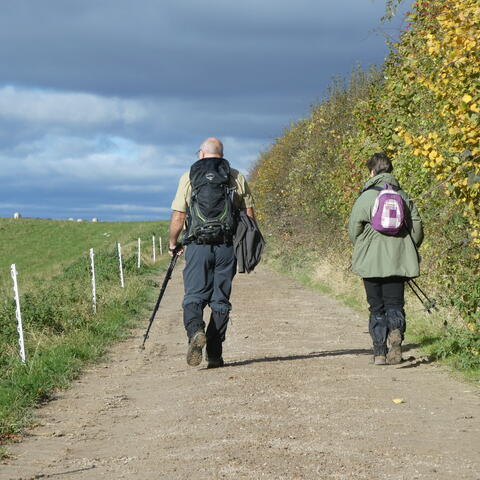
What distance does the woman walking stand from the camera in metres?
8.99

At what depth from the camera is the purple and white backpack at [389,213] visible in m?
8.88

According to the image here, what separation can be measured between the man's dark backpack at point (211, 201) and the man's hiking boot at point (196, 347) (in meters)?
0.99

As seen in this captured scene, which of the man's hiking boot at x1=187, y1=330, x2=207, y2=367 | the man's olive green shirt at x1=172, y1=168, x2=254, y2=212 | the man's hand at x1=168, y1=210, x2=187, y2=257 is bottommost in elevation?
the man's hiking boot at x1=187, y1=330, x2=207, y2=367

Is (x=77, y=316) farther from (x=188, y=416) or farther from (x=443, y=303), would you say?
(x=188, y=416)

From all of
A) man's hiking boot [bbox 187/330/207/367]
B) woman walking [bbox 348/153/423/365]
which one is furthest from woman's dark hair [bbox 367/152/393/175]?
man's hiking boot [bbox 187/330/207/367]

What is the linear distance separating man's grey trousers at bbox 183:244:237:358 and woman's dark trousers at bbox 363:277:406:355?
1.59 m

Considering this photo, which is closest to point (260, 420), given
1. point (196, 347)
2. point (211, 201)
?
point (196, 347)

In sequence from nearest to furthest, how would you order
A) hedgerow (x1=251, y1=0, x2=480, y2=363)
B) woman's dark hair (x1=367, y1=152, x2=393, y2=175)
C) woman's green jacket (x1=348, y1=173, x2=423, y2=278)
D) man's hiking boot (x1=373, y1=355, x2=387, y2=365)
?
hedgerow (x1=251, y1=0, x2=480, y2=363) → woman's green jacket (x1=348, y1=173, x2=423, y2=278) → man's hiking boot (x1=373, y1=355, x2=387, y2=365) → woman's dark hair (x1=367, y1=152, x2=393, y2=175)

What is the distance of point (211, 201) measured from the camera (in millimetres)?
8727

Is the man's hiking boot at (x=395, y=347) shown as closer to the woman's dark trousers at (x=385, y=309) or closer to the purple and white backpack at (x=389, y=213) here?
the woman's dark trousers at (x=385, y=309)

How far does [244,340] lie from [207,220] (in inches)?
129

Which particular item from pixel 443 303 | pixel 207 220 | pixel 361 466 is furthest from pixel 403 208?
pixel 361 466

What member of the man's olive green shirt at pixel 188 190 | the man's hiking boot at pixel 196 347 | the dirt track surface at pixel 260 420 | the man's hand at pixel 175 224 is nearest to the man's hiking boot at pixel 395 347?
the dirt track surface at pixel 260 420

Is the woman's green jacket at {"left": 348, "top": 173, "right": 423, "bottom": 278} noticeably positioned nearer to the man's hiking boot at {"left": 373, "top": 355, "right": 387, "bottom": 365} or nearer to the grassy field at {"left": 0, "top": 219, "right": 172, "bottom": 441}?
the man's hiking boot at {"left": 373, "top": 355, "right": 387, "bottom": 365}
